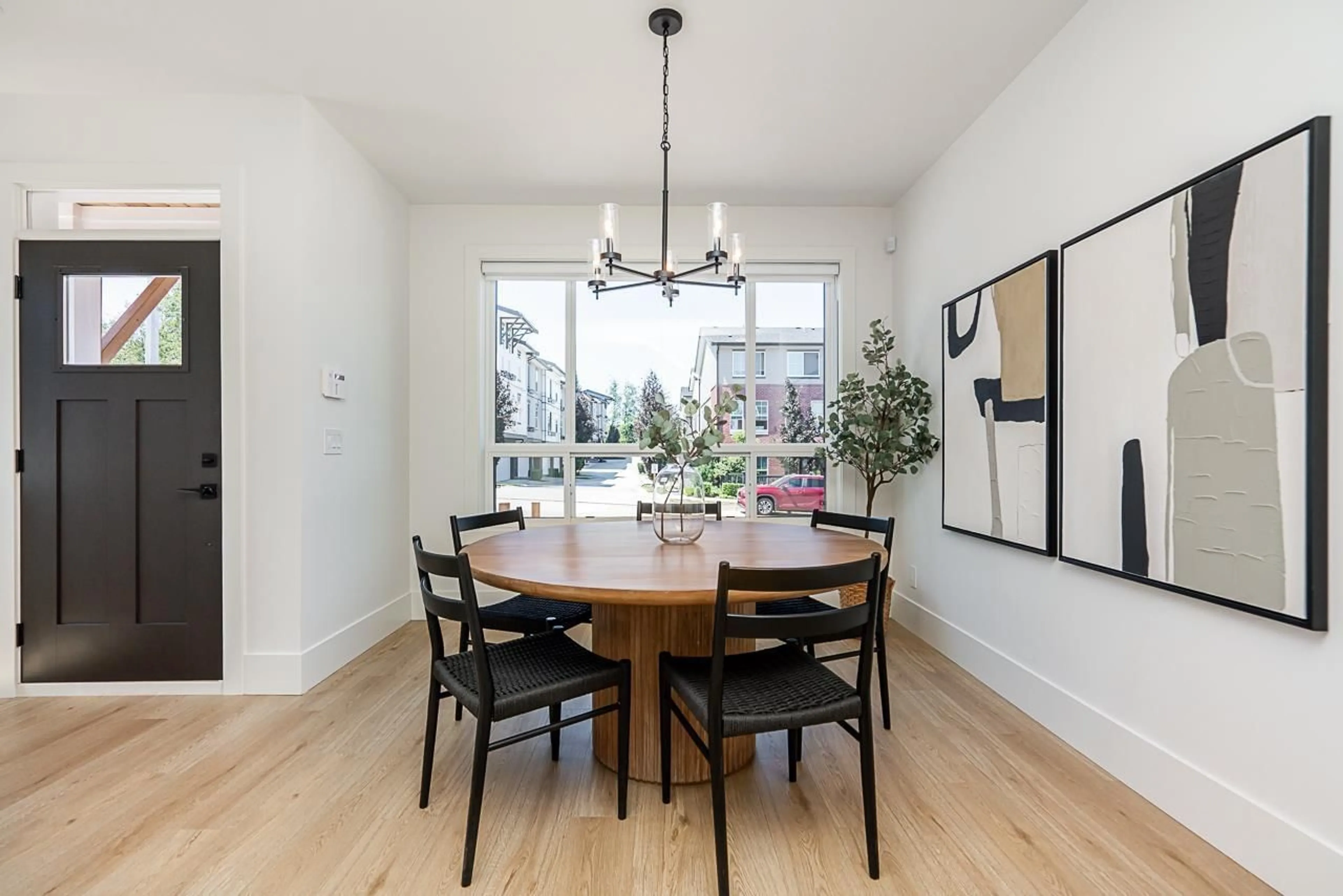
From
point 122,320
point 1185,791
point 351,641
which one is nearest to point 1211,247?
point 1185,791

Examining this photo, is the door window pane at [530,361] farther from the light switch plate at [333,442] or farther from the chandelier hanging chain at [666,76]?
the chandelier hanging chain at [666,76]

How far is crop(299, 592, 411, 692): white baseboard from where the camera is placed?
2.84 metres

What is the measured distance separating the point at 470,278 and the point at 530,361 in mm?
652

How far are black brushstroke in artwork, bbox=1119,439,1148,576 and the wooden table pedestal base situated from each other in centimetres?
126

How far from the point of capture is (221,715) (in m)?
2.54

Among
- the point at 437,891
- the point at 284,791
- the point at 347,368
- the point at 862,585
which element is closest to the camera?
the point at 437,891

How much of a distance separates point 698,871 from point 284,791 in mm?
1359

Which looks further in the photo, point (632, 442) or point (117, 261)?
point (632, 442)

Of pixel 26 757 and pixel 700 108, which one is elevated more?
pixel 700 108

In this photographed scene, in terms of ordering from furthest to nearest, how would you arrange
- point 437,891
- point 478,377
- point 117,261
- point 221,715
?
point 478,377
point 117,261
point 221,715
point 437,891

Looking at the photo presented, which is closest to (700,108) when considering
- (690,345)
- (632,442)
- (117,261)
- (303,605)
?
(690,345)

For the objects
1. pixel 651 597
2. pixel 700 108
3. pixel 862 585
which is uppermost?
pixel 700 108

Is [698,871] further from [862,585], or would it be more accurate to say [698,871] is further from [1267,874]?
[862,585]

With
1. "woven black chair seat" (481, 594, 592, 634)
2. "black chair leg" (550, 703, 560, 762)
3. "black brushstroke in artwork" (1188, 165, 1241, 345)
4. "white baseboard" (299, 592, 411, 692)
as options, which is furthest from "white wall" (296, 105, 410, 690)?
"black brushstroke in artwork" (1188, 165, 1241, 345)
